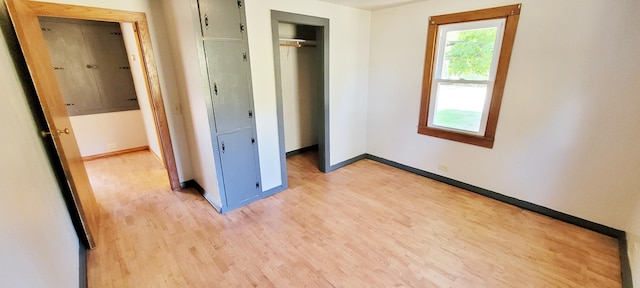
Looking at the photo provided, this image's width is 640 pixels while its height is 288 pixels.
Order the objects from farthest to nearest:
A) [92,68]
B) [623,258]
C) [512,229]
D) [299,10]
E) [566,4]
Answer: [92,68] < [299,10] < [512,229] < [566,4] < [623,258]

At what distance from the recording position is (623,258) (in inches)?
80.0

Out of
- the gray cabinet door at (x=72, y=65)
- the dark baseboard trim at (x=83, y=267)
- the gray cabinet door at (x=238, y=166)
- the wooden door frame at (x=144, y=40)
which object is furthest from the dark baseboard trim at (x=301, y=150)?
the gray cabinet door at (x=72, y=65)

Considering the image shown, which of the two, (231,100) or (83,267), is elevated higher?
(231,100)

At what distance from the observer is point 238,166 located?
2.82 meters

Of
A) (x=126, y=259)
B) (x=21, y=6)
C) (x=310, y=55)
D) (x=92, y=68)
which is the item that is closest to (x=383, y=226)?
(x=126, y=259)

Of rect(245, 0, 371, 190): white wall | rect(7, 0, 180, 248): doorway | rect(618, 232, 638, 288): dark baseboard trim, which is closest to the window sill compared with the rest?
rect(245, 0, 371, 190): white wall

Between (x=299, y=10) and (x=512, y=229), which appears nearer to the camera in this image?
(x=512, y=229)

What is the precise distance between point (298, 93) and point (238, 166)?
6.65 feet

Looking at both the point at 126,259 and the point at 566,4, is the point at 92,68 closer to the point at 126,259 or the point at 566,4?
the point at 126,259

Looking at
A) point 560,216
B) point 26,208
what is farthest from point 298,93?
point 560,216

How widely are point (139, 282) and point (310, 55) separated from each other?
12.3 feet

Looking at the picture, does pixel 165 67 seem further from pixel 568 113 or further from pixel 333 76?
pixel 568 113

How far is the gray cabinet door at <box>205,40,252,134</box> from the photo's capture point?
2.42 m

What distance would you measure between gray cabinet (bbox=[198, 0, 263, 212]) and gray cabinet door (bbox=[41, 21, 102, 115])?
336 cm
